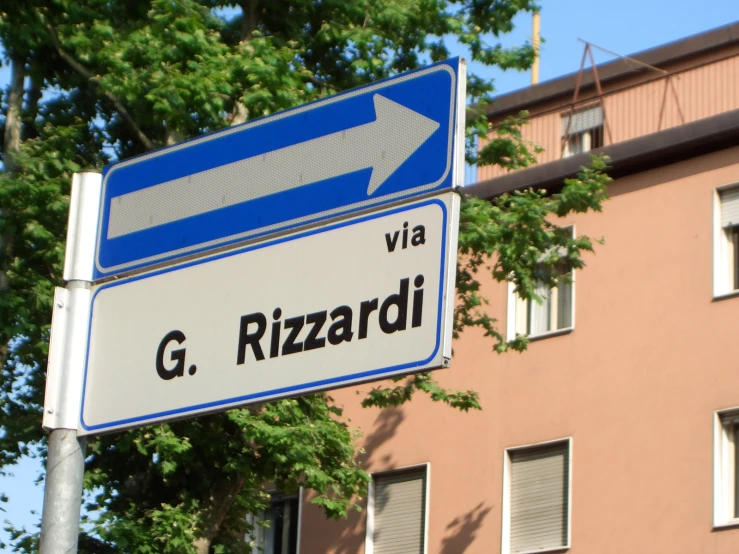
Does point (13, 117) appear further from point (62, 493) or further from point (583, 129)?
point (62, 493)

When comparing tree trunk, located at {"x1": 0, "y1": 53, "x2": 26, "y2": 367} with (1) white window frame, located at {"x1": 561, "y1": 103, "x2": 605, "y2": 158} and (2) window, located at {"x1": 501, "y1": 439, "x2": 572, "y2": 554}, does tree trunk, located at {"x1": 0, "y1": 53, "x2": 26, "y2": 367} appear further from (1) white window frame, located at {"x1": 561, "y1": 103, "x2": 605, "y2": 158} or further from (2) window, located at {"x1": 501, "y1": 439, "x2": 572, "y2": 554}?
(1) white window frame, located at {"x1": 561, "y1": 103, "x2": 605, "y2": 158}

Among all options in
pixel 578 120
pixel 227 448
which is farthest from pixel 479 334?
pixel 227 448

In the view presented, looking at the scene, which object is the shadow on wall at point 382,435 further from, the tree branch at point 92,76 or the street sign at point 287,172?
the street sign at point 287,172

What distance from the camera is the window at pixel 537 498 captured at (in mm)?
19938

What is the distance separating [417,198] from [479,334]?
1876cm

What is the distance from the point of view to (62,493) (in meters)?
3.29

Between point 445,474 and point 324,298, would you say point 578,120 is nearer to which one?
point 445,474

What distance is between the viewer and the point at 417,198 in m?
3.16

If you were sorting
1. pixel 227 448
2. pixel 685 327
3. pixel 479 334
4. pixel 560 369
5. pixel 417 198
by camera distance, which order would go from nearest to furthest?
pixel 417 198 < pixel 227 448 < pixel 685 327 < pixel 560 369 < pixel 479 334

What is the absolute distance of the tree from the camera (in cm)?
1581

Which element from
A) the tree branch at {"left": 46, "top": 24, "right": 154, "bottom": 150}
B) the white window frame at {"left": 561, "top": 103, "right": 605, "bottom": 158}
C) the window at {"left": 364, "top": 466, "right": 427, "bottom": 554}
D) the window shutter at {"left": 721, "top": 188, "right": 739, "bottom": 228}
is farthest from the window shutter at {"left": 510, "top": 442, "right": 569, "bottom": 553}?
the tree branch at {"left": 46, "top": 24, "right": 154, "bottom": 150}

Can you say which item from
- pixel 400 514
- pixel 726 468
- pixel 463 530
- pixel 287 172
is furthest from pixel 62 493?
pixel 400 514

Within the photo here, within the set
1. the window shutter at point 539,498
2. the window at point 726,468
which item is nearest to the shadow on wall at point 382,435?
the window shutter at point 539,498

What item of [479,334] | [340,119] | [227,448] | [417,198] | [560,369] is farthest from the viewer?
[479,334]
